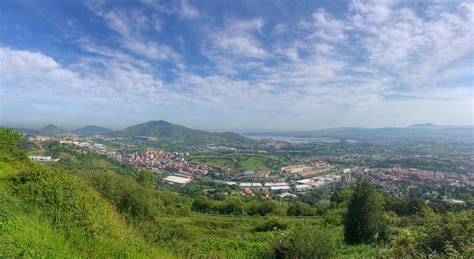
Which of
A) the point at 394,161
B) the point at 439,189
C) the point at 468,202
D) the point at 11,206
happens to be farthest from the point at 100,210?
the point at 394,161

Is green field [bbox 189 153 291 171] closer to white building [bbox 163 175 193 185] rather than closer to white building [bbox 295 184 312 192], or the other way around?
white building [bbox 163 175 193 185]

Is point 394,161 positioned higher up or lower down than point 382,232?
lower down

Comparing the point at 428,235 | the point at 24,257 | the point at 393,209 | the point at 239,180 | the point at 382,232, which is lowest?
the point at 239,180

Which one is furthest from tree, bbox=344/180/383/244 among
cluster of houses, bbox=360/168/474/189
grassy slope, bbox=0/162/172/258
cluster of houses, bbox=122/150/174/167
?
cluster of houses, bbox=122/150/174/167

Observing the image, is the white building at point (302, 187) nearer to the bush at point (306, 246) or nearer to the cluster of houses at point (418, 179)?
the cluster of houses at point (418, 179)

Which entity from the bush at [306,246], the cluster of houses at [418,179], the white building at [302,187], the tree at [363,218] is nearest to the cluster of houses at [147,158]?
the white building at [302,187]

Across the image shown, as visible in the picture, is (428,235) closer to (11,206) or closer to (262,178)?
(11,206)

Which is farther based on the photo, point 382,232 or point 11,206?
point 382,232
